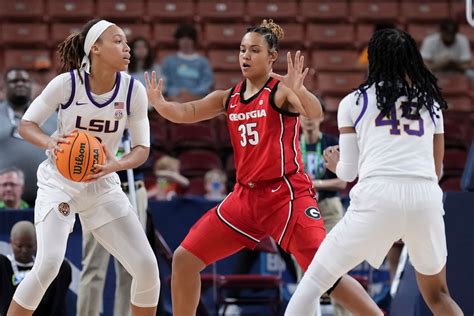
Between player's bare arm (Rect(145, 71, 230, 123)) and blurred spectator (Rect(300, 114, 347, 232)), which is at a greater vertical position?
player's bare arm (Rect(145, 71, 230, 123))

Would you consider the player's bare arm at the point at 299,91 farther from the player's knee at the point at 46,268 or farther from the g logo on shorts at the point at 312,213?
the player's knee at the point at 46,268

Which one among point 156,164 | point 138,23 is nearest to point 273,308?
point 156,164

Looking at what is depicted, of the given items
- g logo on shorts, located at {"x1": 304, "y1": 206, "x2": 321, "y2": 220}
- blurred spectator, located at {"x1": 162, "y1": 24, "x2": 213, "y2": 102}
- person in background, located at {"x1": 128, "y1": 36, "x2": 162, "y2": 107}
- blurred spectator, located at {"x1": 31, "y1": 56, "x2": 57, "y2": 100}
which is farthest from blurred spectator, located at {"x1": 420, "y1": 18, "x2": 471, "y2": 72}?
g logo on shorts, located at {"x1": 304, "y1": 206, "x2": 321, "y2": 220}

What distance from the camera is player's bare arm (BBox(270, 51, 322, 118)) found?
555cm

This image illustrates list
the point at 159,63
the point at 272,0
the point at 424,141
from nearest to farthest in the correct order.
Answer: the point at 424,141
the point at 159,63
the point at 272,0

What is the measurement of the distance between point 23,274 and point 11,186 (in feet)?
4.17

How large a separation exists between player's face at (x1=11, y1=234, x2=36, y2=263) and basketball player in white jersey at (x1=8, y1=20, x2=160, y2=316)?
139cm

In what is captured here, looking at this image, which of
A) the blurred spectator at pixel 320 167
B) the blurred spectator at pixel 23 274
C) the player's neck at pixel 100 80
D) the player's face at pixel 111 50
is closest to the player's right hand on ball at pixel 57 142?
the player's neck at pixel 100 80

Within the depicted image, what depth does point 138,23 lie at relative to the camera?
1391cm

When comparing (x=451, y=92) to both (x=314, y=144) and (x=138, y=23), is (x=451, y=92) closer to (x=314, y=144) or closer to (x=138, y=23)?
(x=138, y=23)

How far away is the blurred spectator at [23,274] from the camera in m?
7.13

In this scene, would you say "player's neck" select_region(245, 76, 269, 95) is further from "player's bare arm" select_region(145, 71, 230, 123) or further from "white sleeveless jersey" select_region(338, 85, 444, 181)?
"white sleeveless jersey" select_region(338, 85, 444, 181)

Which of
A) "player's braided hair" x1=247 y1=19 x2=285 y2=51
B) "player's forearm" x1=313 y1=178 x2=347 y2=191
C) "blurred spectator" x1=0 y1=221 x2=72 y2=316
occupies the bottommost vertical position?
"blurred spectator" x1=0 y1=221 x2=72 y2=316

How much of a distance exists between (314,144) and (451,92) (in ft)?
18.6
